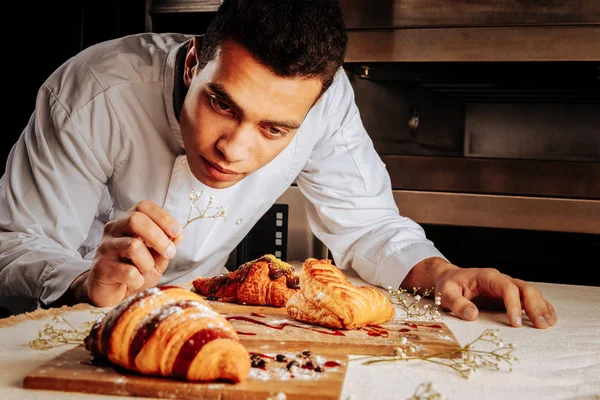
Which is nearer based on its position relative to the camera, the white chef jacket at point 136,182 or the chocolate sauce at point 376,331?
the chocolate sauce at point 376,331

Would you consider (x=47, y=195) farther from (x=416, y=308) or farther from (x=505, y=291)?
(x=505, y=291)

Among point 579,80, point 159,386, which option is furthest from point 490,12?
point 159,386

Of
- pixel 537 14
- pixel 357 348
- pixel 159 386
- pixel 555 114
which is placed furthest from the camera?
pixel 555 114

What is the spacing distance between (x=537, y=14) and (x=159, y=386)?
4.78 feet

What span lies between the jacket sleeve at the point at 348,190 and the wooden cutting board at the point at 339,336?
584mm

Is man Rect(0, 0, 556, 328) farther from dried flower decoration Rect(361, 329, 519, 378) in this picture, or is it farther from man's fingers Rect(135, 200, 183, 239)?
dried flower decoration Rect(361, 329, 519, 378)

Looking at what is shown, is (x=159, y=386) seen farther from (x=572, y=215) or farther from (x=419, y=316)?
(x=572, y=215)

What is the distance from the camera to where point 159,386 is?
2.43 feet

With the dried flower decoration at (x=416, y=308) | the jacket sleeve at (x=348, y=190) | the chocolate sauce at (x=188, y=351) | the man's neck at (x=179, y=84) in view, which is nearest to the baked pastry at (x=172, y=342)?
the chocolate sauce at (x=188, y=351)

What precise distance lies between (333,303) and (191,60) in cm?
61

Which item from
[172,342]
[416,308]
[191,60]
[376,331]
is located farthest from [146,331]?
[191,60]

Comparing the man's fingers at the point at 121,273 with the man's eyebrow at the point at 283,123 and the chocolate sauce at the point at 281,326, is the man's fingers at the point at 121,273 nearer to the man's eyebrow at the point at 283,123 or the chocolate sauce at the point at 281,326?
the chocolate sauce at the point at 281,326

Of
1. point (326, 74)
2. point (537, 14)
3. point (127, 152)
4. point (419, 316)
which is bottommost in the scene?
point (419, 316)

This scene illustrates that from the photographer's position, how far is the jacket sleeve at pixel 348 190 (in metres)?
1.67
